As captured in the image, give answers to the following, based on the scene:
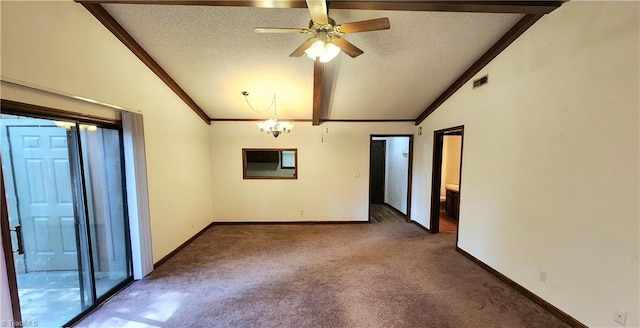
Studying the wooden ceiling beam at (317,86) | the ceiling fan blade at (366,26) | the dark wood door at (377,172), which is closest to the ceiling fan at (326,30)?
the ceiling fan blade at (366,26)

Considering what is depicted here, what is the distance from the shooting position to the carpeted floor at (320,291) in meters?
2.36

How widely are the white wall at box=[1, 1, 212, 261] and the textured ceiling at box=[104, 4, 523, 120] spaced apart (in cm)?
37

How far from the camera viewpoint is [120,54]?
2.73m

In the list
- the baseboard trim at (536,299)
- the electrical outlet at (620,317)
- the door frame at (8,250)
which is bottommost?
the baseboard trim at (536,299)

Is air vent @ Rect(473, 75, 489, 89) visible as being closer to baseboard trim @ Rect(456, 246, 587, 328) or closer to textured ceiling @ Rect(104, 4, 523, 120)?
textured ceiling @ Rect(104, 4, 523, 120)

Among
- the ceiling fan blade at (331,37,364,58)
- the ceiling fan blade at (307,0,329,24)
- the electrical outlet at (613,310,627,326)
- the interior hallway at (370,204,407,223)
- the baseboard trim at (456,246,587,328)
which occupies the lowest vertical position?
the interior hallway at (370,204,407,223)

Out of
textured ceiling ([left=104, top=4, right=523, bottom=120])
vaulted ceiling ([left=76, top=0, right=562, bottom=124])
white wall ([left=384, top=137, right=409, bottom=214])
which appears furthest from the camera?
white wall ([left=384, top=137, right=409, bottom=214])

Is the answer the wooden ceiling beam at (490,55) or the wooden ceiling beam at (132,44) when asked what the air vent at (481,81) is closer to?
the wooden ceiling beam at (490,55)

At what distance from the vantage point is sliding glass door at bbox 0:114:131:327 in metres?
2.04

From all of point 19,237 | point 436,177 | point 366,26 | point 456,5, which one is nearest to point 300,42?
point 366,26

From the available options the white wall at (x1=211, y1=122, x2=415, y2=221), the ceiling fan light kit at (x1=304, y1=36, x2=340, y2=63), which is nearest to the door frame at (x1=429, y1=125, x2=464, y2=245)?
the white wall at (x1=211, y1=122, x2=415, y2=221)

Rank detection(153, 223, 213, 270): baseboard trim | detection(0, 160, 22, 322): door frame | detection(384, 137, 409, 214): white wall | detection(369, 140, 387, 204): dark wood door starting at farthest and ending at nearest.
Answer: detection(369, 140, 387, 204): dark wood door < detection(384, 137, 409, 214): white wall < detection(153, 223, 213, 270): baseboard trim < detection(0, 160, 22, 322): door frame

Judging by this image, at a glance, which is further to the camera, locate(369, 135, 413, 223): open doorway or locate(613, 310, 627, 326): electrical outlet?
locate(369, 135, 413, 223): open doorway

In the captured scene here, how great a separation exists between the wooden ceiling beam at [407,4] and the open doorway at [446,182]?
1814mm
